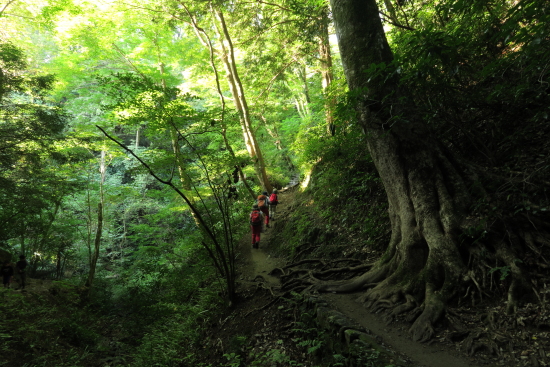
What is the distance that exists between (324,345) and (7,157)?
34.4 feet

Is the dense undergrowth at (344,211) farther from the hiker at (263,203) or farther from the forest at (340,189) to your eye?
the hiker at (263,203)

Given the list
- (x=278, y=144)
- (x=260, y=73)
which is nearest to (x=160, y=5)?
(x=260, y=73)

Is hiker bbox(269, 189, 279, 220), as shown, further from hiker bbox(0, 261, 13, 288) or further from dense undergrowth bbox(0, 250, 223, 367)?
hiker bbox(0, 261, 13, 288)

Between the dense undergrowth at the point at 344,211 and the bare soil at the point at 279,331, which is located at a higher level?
the dense undergrowth at the point at 344,211

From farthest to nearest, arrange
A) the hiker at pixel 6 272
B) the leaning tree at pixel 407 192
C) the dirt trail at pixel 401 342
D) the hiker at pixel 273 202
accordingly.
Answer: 1. the hiker at pixel 273 202
2. the hiker at pixel 6 272
3. the leaning tree at pixel 407 192
4. the dirt trail at pixel 401 342

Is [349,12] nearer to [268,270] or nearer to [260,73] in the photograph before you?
[268,270]

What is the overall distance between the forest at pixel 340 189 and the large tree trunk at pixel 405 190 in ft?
0.07

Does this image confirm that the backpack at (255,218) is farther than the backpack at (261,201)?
No

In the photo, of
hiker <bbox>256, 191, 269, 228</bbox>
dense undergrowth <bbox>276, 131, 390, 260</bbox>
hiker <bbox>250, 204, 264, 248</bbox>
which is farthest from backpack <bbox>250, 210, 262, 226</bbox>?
dense undergrowth <bbox>276, 131, 390, 260</bbox>

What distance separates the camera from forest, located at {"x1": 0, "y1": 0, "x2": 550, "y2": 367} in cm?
314

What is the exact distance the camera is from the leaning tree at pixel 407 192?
3.57m

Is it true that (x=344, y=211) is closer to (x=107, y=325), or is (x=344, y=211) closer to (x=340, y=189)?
(x=340, y=189)

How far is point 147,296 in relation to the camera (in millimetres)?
9945

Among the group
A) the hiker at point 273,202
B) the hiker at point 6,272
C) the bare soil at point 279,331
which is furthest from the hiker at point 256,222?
the hiker at point 6,272
